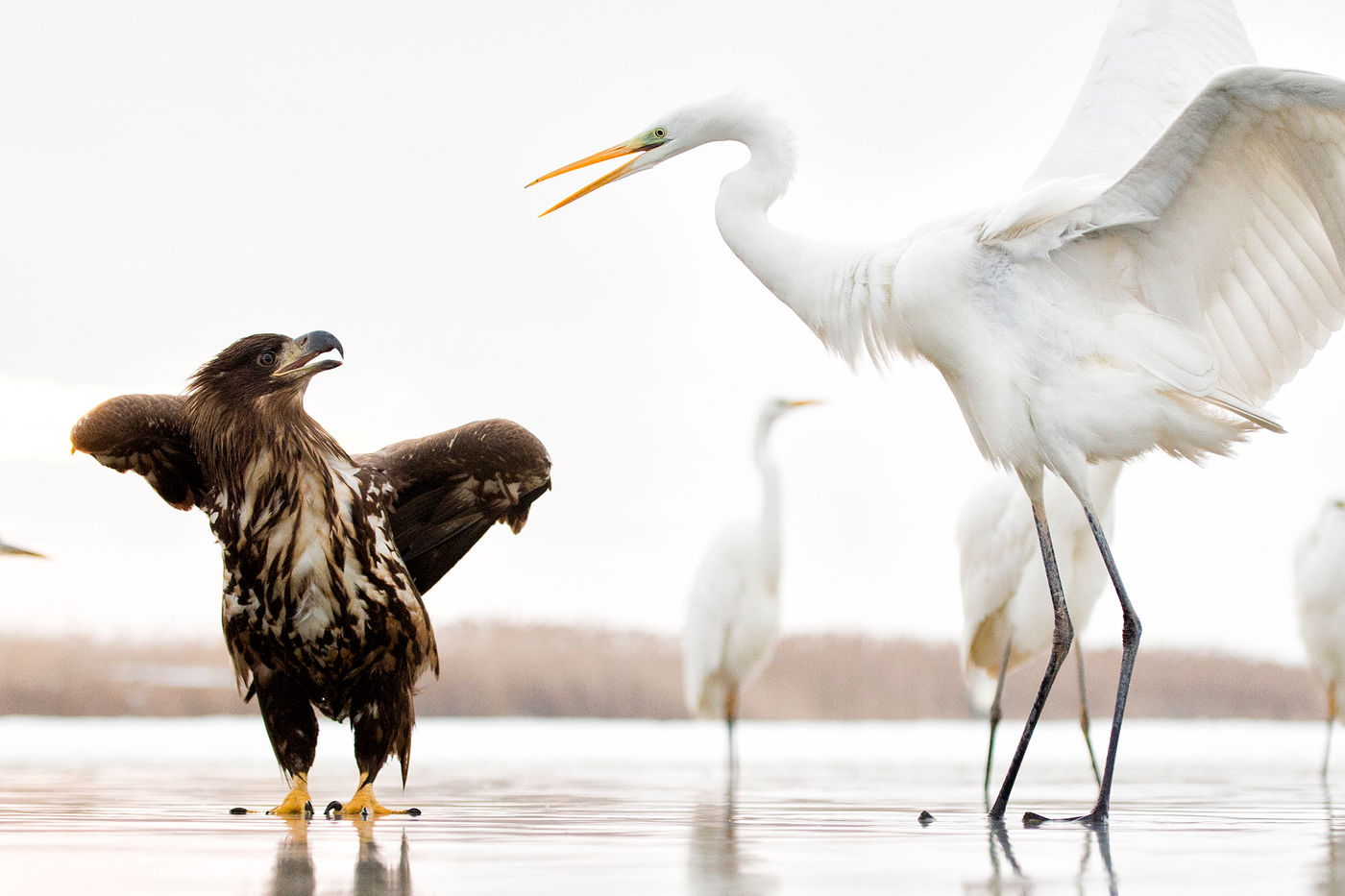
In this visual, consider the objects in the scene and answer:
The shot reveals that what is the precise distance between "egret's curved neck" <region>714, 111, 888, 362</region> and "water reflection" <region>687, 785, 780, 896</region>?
6.10ft

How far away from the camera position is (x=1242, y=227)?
16.1 ft

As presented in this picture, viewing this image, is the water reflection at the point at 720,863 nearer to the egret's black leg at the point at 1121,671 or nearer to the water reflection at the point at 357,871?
the water reflection at the point at 357,871

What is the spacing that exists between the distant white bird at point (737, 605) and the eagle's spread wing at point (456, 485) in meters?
5.42

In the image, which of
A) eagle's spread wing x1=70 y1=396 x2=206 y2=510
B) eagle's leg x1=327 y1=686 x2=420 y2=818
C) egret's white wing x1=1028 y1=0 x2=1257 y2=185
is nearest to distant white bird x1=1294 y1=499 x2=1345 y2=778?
egret's white wing x1=1028 y1=0 x2=1257 y2=185

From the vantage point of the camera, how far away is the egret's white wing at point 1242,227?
4410mm

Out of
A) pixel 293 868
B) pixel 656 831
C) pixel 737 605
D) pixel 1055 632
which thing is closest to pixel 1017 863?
pixel 656 831

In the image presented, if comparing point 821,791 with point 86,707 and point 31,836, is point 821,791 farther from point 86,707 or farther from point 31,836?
point 86,707

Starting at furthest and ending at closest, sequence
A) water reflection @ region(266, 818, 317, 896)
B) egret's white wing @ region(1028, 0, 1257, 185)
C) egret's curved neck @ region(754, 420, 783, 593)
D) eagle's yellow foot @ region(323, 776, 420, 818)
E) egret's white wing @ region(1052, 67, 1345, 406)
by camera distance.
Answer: egret's curved neck @ region(754, 420, 783, 593) < egret's white wing @ region(1028, 0, 1257, 185) < eagle's yellow foot @ region(323, 776, 420, 818) < egret's white wing @ region(1052, 67, 1345, 406) < water reflection @ region(266, 818, 317, 896)

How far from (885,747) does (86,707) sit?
263 inches

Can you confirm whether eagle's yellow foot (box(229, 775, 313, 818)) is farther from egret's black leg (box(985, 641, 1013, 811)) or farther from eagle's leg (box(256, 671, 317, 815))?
egret's black leg (box(985, 641, 1013, 811))

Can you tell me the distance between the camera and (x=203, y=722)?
565 inches

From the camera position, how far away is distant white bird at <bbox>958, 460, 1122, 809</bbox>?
7.54 m

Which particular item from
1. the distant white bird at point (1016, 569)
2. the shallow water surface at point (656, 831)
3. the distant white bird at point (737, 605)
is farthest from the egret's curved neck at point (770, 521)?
the distant white bird at point (1016, 569)

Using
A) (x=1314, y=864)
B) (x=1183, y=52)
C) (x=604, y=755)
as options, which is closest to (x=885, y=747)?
(x=604, y=755)
